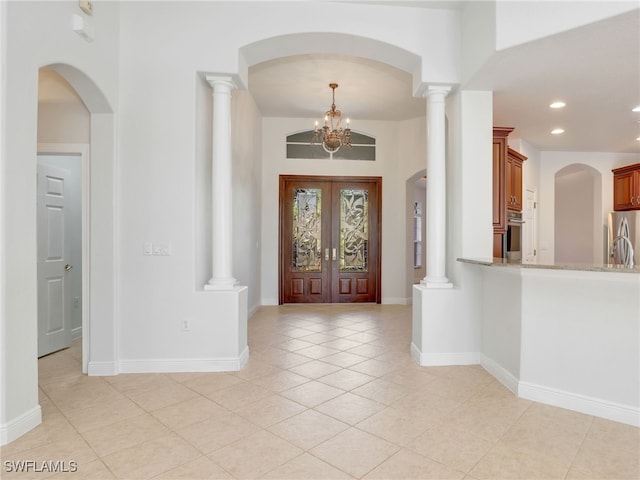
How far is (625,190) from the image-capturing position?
6.67 metres

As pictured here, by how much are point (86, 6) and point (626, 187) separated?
8.45m

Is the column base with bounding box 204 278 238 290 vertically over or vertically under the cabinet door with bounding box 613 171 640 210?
under

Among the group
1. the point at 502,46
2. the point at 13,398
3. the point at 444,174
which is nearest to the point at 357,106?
the point at 444,174

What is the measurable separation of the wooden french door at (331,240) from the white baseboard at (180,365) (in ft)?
11.7

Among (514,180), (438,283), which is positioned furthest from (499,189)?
(438,283)

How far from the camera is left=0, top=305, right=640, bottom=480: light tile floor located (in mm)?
2017

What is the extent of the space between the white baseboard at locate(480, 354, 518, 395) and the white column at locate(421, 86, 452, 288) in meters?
0.82

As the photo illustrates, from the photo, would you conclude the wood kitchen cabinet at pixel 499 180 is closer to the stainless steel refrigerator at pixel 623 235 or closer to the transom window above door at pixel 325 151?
the transom window above door at pixel 325 151

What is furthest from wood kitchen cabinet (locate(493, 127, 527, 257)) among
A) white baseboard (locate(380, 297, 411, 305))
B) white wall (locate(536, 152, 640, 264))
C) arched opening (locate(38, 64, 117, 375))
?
arched opening (locate(38, 64, 117, 375))

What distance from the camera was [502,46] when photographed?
289cm

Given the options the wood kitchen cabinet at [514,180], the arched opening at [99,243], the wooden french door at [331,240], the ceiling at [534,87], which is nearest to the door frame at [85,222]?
the arched opening at [99,243]

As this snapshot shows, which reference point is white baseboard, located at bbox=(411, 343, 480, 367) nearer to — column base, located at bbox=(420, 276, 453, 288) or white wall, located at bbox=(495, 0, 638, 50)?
column base, located at bbox=(420, 276, 453, 288)

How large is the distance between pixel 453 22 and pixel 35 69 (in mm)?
3639

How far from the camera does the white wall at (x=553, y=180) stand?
6.86 metres
